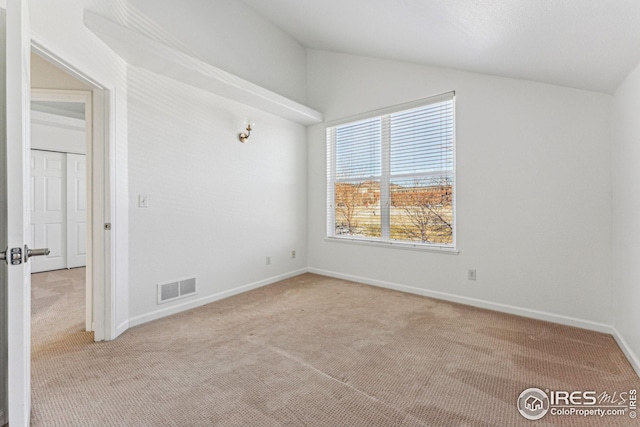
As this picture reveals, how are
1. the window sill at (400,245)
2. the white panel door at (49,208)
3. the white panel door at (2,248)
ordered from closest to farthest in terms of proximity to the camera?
the white panel door at (2,248), the window sill at (400,245), the white panel door at (49,208)

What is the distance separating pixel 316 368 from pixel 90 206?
2.22m

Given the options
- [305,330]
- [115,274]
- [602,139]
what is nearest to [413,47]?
[602,139]

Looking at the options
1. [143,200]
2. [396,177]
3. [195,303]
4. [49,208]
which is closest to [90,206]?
[143,200]

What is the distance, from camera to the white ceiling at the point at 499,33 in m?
1.60

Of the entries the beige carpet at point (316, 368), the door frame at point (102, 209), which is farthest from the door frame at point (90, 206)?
the beige carpet at point (316, 368)

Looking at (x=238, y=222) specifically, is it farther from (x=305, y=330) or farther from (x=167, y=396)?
(x=167, y=396)

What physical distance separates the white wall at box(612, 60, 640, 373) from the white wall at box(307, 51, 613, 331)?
127 millimetres

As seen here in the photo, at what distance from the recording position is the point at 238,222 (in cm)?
367

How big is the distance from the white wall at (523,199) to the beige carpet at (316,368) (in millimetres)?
328

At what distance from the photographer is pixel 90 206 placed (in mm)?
2443

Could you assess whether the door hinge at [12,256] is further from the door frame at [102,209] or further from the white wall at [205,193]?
the white wall at [205,193]

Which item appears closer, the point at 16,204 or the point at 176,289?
the point at 16,204
